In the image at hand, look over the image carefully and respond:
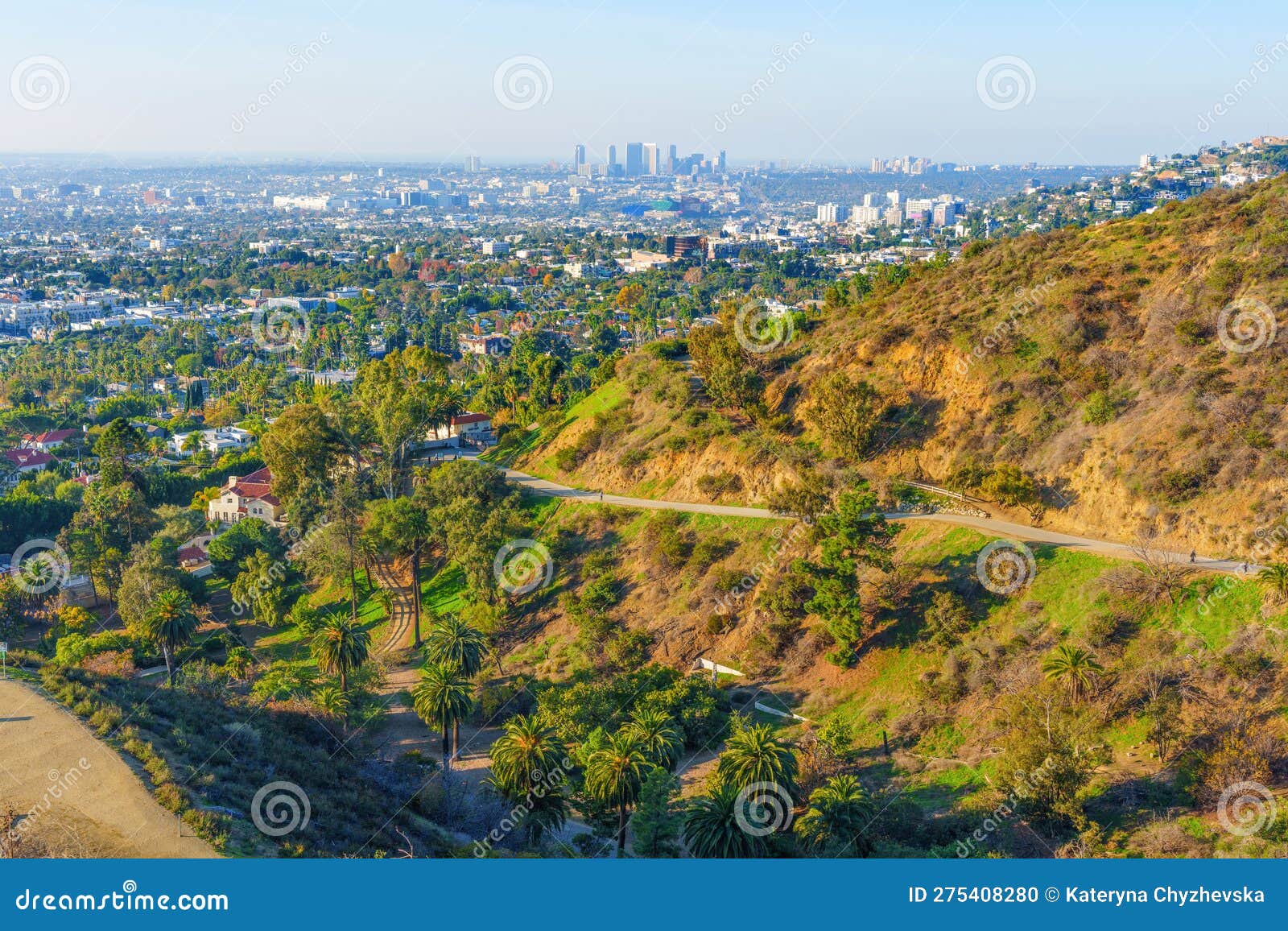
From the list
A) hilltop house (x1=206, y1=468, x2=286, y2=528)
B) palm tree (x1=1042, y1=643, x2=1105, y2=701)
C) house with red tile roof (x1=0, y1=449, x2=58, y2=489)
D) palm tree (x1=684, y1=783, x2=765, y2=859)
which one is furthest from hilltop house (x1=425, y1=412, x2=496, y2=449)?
palm tree (x1=684, y1=783, x2=765, y2=859)

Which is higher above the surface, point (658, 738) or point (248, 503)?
point (658, 738)

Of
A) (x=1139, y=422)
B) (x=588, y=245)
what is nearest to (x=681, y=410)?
(x=1139, y=422)

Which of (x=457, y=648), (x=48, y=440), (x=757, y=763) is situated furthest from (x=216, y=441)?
(x=757, y=763)

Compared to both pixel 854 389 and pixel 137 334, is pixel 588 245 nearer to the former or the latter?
pixel 137 334

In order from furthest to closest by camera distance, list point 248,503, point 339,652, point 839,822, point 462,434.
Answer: point 462,434 < point 248,503 < point 339,652 < point 839,822

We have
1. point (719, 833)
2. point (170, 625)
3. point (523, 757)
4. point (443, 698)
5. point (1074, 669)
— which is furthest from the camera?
point (170, 625)

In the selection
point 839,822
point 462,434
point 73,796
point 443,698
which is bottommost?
point 443,698

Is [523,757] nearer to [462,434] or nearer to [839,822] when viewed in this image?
[839,822]
